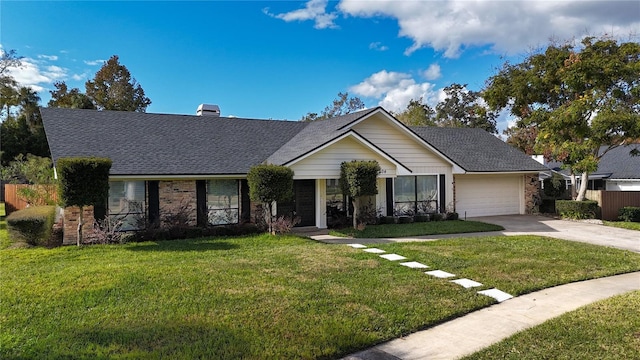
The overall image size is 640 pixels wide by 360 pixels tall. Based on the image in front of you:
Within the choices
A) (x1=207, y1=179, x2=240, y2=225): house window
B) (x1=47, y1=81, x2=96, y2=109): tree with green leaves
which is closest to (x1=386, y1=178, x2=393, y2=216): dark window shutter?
(x1=207, y1=179, x2=240, y2=225): house window

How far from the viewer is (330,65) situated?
936 inches

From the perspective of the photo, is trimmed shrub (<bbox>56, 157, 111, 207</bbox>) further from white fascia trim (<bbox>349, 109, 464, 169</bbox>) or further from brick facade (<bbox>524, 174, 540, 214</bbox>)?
brick facade (<bbox>524, 174, 540, 214</bbox>)

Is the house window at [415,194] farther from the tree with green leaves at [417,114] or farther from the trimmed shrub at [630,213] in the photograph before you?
the tree with green leaves at [417,114]

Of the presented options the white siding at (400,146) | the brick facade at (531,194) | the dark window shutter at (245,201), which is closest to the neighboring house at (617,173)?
the brick facade at (531,194)

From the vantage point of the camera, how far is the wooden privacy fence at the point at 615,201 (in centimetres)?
1939

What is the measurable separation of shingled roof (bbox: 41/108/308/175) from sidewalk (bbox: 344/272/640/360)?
10562mm

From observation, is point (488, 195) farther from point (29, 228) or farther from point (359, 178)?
point (29, 228)

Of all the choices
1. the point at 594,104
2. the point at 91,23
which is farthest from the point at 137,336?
the point at 594,104


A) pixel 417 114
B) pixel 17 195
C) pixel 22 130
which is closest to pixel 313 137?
pixel 17 195

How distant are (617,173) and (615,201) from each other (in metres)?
8.71

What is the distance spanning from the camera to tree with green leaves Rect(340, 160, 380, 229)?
14414 millimetres

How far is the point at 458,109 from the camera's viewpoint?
47.3m

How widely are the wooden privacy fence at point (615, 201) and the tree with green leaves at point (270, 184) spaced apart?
15724mm

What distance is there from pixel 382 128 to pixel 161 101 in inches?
1151
